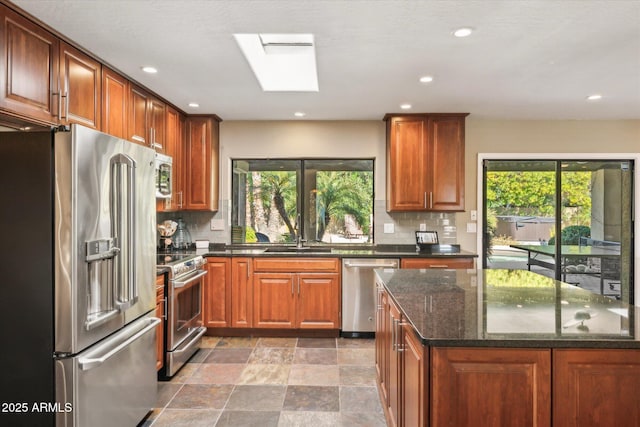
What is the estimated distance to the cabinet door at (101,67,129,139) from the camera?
8.83ft

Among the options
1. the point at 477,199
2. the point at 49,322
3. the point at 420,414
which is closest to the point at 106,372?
the point at 49,322

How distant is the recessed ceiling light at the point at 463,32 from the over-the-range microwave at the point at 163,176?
249 centimetres

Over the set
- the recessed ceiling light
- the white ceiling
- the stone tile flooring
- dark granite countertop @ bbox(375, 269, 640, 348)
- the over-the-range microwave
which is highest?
the white ceiling

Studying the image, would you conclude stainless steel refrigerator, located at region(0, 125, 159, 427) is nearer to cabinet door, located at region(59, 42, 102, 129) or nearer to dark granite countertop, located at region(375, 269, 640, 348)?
cabinet door, located at region(59, 42, 102, 129)

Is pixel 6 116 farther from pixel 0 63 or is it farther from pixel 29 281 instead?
pixel 29 281

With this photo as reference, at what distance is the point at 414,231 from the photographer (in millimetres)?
4438

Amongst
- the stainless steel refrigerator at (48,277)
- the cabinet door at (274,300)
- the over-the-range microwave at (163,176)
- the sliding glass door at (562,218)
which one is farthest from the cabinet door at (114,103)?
the sliding glass door at (562,218)

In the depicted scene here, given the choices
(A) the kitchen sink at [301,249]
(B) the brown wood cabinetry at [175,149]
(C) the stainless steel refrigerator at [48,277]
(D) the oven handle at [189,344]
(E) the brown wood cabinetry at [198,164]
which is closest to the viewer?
(C) the stainless steel refrigerator at [48,277]

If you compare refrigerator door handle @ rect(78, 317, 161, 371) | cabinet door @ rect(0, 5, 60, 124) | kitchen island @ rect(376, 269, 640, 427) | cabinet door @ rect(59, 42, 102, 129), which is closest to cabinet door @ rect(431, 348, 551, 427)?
kitchen island @ rect(376, 269, 640, 427)

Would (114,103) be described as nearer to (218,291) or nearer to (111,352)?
(111,352)

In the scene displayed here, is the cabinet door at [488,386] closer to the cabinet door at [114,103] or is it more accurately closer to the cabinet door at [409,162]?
the cabinet door at [114,103]

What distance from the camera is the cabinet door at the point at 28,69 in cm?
187

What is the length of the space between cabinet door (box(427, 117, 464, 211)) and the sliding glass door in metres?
0.57

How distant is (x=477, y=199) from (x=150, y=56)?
11.8ft
